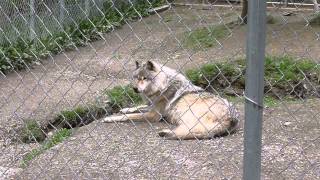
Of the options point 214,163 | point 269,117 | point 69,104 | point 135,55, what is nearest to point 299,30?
point 135,55

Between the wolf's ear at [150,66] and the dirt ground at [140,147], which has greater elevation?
the wolf's ear at [150,66]

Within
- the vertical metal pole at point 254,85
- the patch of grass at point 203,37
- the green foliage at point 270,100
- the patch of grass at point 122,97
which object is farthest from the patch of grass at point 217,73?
the vertical metal pole at point 254,85

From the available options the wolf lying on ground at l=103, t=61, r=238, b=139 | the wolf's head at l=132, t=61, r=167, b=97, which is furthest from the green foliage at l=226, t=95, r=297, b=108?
the wolf's head at l=132, t=61, r=167, b=97

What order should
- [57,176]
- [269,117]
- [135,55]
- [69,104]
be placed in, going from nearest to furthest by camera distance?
[57,176]
[269,117]
[69,104]
[135,55]

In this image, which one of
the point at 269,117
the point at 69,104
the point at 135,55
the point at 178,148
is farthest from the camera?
the point at 135,55

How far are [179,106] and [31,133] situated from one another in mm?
1280

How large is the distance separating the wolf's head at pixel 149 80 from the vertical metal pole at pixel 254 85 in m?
2.95

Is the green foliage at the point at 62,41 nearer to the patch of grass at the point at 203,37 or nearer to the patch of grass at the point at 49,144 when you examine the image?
the patch of grass at the point at 203,37

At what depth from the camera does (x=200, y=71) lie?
578 cm

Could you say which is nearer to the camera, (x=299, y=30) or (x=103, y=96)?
(x=103, y=96)

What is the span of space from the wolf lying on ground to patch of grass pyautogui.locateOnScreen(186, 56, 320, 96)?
0.61 metres

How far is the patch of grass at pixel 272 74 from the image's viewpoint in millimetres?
5594

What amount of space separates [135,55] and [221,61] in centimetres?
147

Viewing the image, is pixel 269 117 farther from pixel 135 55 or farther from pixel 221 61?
pixel 135 55
